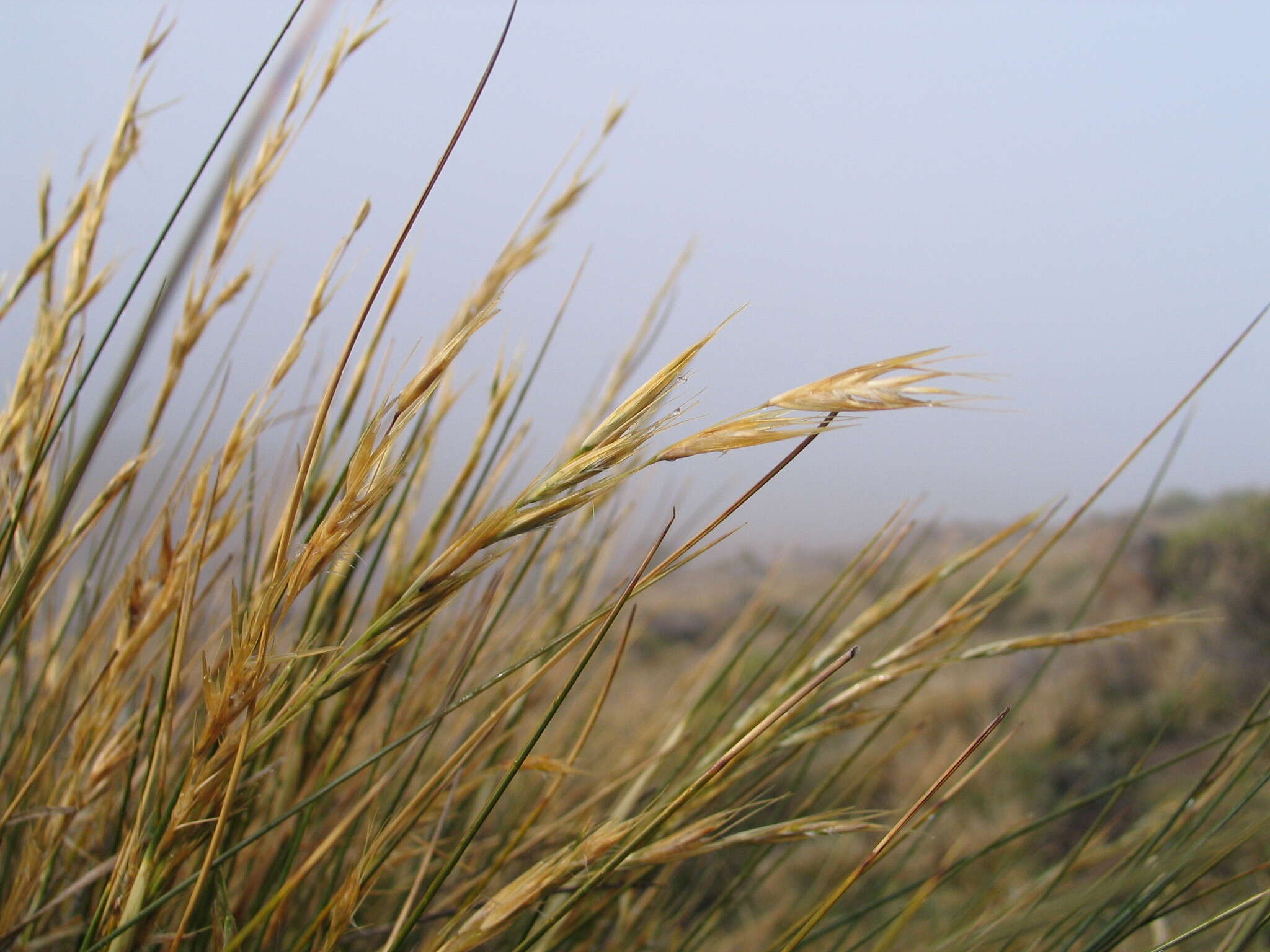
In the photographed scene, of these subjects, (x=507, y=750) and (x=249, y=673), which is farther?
(x=507, y=750)

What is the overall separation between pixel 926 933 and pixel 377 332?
1.08m

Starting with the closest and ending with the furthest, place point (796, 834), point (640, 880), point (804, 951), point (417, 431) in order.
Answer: point (796, 834) < point (640, 880) < point (417, 431) < point (804, 951)

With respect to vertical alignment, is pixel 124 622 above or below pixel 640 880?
above

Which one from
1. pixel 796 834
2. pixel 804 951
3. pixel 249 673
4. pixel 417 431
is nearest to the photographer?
pixel 249 673

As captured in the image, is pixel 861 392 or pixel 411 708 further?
pixel 411 708

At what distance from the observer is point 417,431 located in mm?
788

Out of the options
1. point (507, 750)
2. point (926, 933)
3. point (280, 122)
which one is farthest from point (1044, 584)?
point (280, 122)

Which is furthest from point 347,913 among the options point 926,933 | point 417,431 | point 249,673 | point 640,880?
point 926,933

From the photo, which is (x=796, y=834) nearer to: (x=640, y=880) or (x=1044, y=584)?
(x=640, y=880)

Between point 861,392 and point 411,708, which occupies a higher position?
point 861,392

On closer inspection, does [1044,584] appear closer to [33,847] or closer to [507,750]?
[507,750]

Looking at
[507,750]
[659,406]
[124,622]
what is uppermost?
[659,406]

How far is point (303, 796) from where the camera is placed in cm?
73

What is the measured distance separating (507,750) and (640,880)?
353 mm
